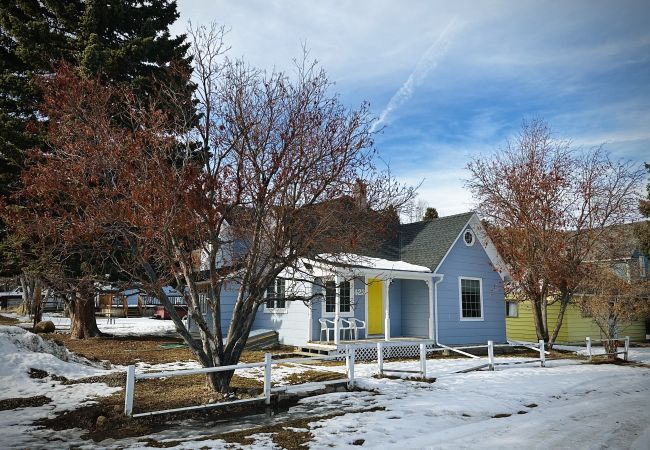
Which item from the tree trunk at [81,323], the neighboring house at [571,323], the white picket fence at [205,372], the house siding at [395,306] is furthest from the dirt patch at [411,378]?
the neighboring house at [571,323]

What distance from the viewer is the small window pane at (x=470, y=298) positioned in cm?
1977

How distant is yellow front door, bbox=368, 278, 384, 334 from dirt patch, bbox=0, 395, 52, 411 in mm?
12034

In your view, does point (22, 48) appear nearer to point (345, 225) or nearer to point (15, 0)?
point (15, 0)

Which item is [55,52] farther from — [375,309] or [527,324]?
[527,324]

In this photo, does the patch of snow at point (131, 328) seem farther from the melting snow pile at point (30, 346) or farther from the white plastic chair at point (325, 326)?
the melting snow pile at point (30, 346)

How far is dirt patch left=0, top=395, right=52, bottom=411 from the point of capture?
8.27 m

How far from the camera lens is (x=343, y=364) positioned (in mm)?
14453

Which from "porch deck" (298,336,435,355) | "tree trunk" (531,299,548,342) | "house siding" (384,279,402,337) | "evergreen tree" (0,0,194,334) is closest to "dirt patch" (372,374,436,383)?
"porch deck" (298,336,435,355)

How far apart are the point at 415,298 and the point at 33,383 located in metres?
13.8

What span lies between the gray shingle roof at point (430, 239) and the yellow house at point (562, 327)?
878cm

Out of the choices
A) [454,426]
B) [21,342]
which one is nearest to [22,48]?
[21,342]

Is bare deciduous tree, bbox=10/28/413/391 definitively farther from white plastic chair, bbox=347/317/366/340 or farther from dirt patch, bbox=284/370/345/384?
white plastic chair, bbox=347/317/366/340

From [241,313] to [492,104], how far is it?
1082 centimetres

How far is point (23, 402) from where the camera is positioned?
8.54 m
